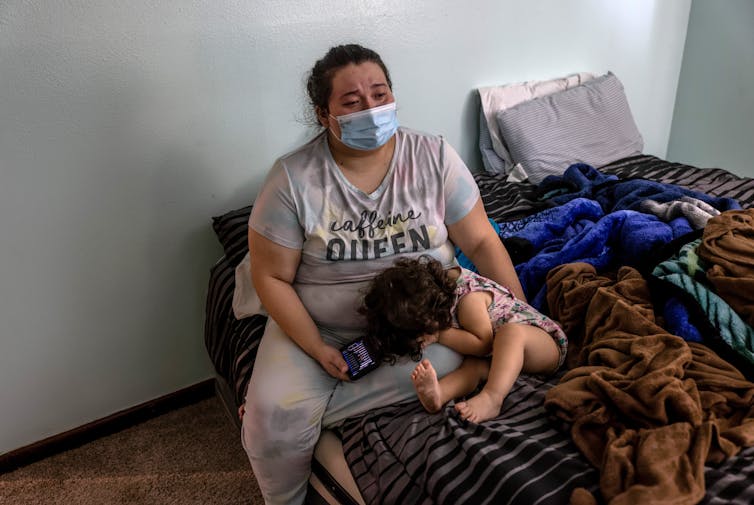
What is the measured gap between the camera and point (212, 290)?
179 cm

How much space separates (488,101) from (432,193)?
99cm

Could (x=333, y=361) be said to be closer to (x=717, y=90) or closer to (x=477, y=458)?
(x=477, y=458)

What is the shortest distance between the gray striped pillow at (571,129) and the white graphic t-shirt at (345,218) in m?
0.87

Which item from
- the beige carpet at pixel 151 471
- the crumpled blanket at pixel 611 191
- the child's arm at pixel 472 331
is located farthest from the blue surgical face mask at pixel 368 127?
the beige carpet at pixel 151 471

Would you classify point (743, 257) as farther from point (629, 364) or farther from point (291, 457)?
point (291, 457)

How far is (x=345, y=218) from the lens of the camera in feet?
4.44

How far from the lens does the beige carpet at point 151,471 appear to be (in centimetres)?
161

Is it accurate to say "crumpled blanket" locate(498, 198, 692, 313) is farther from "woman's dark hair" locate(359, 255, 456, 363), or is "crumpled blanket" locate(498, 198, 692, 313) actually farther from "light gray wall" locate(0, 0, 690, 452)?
"light gray wall" locate(0, 0, 690, 452)

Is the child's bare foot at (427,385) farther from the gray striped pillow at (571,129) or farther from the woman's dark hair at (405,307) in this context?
the gray striped pillow at (571,129)

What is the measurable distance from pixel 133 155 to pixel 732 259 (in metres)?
1.47

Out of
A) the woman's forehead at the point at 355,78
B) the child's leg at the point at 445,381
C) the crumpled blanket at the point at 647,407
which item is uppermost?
the woman's forehead at the point at 355,78

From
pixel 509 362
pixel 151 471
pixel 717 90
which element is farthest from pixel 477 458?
pixel 717 90

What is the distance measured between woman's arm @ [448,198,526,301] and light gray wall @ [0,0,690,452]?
0.71 metres

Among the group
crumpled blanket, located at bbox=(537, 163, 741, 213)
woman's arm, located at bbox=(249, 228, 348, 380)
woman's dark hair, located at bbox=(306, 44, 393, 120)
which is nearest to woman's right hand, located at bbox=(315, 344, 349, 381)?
woman's arm, located at bbox=(249, 228, 348, 380)
